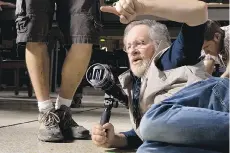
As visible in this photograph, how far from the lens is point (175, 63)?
4.09ft

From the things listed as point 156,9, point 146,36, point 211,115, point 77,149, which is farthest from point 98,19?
point 211,115

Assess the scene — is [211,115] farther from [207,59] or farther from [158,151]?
[207,59]

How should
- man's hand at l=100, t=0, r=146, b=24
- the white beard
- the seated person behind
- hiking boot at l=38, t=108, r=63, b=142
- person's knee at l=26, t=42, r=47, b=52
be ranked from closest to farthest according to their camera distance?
man's hand at l=100, t=0, r=146, b=24, the white beard, hiking boot at l=38, t=108, r=63, b=142, person's knee at l=26, t=42, r=47, b=52, the seated person behind

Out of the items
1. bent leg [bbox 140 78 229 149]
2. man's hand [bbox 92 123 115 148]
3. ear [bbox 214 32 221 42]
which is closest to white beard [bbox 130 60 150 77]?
man's hand [bbox 92 123 115 148]

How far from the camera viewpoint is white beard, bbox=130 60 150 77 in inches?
54.4

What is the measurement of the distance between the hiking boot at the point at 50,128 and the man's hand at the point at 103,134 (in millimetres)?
246

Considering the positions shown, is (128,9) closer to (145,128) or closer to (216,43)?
(145,128)

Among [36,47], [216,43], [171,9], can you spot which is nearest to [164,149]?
[171,9]

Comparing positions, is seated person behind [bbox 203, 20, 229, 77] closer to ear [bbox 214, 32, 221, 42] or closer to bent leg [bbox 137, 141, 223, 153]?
ear [bbox 214, 32, 221, 42]

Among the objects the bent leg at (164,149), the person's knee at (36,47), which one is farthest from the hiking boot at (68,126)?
the bent leg at (164,149)

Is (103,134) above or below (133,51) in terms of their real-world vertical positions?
below

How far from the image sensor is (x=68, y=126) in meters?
1.75

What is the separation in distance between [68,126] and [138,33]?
52cm

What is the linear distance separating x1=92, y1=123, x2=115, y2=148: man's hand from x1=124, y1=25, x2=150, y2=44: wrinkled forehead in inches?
11.5
